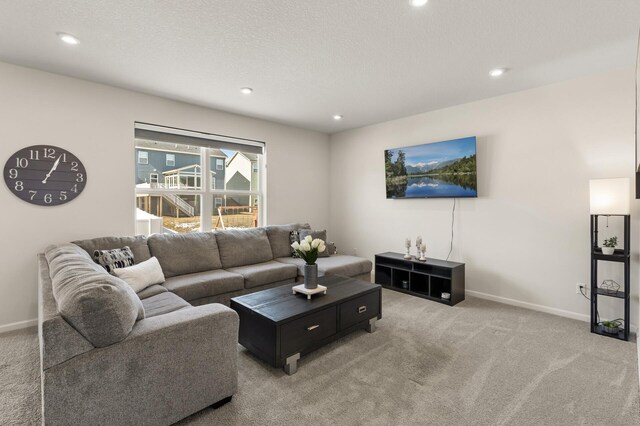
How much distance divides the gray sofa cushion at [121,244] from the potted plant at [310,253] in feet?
5.72

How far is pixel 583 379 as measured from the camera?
2.12 metres

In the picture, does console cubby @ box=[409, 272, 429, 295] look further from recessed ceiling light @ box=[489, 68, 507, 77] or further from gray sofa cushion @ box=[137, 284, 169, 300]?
gray sofa cushion @ box=[137, 284, 169, 300]

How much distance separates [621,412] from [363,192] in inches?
152

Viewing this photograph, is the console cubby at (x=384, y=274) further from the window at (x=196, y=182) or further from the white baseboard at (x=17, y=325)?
the white baseboard at (x=17, y=325)

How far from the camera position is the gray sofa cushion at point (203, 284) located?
116 inches

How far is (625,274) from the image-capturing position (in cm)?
268

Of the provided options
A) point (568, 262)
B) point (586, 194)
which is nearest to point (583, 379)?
point (568, 262)

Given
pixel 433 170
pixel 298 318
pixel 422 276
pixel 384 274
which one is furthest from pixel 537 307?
pixel 298 318

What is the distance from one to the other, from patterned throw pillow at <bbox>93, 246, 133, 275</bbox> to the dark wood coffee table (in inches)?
48.5

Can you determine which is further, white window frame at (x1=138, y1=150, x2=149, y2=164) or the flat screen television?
the flat screen television

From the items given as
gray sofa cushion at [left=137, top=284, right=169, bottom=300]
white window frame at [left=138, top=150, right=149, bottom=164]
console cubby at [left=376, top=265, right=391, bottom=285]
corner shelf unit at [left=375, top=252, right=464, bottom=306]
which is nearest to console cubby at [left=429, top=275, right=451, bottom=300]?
corner shelf unit at [left=375, top=252, right=464, bottom=306]

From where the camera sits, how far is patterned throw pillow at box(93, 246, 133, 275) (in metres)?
2.82

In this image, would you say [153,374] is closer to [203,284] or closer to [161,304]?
[161,304]

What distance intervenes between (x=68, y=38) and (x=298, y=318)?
2.80 m
